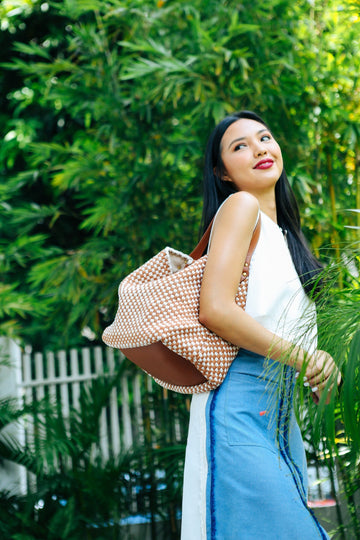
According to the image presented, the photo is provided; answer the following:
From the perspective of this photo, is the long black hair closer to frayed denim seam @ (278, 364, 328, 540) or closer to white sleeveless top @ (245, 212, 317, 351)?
white sleeveless top @ (245, 212, 317, 351)

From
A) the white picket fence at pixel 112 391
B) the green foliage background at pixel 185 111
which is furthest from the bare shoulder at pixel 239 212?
the white picket fence at pixel 112 391

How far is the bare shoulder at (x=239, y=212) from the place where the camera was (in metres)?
1.23

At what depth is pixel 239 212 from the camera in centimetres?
123

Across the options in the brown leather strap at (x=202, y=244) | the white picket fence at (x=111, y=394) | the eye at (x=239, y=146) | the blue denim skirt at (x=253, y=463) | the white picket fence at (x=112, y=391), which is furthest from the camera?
the white picket fence at (x=112, y=391)

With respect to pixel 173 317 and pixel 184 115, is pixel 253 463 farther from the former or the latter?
pixel 184 115

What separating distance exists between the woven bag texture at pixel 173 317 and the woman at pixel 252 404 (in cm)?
2

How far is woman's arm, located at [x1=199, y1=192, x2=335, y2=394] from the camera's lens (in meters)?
1.13

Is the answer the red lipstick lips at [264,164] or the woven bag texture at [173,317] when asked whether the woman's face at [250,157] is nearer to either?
the red lipstick lips at [264,164]

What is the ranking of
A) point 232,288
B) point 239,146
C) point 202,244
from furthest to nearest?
point 239,146
point 202,244
point 232,288

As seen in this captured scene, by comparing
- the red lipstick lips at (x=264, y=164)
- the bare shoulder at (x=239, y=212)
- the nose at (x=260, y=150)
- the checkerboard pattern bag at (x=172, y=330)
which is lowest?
the checkerboard pattern bag at (x=172, y=330)

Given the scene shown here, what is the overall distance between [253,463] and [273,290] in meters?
0.33

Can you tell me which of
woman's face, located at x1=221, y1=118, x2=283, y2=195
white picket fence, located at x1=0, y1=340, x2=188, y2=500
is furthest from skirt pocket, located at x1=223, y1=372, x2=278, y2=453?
white picket fence, located at x1=0, y1=340, x2=188, y2=500

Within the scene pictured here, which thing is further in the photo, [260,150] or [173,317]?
[260,150]

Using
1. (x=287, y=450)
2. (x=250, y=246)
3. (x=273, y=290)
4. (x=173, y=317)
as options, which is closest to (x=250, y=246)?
(x=250, y=246)
